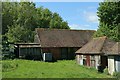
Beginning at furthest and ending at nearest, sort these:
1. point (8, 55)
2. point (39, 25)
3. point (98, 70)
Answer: point (39, 25), point (8, 55), point (98, 70)

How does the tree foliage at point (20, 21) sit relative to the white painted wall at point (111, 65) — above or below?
above

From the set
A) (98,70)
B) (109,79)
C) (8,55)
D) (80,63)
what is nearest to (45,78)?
(109,79)

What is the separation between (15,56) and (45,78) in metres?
23.1

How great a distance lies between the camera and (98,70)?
35.5 metres

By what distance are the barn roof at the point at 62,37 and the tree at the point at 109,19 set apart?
753cm

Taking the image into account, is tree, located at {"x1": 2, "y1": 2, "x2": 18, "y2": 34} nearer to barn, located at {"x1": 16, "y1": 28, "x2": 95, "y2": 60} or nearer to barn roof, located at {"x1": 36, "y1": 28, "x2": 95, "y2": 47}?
barn roof, located at {"x1": 36, "y1": 28, "x2": 95, "y2": 47}

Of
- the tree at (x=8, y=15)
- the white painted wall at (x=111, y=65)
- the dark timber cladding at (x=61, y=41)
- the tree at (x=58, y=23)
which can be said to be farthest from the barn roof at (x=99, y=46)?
the tree at (x=58, y=23)

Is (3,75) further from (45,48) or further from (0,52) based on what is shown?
(45,48)

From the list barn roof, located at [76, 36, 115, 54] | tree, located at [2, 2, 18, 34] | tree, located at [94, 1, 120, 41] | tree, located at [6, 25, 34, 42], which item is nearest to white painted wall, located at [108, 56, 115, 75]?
barn roof, located at [76, 36, 115, 54]

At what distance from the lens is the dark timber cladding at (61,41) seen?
168 feet

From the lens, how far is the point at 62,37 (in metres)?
54.9

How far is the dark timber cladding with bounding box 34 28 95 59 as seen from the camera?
168ft

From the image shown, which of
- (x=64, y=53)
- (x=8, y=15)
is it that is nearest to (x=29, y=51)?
(x=64, y=53)

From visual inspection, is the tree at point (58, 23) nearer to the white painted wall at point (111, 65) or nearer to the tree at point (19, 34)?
the tree at point (19, 34)
